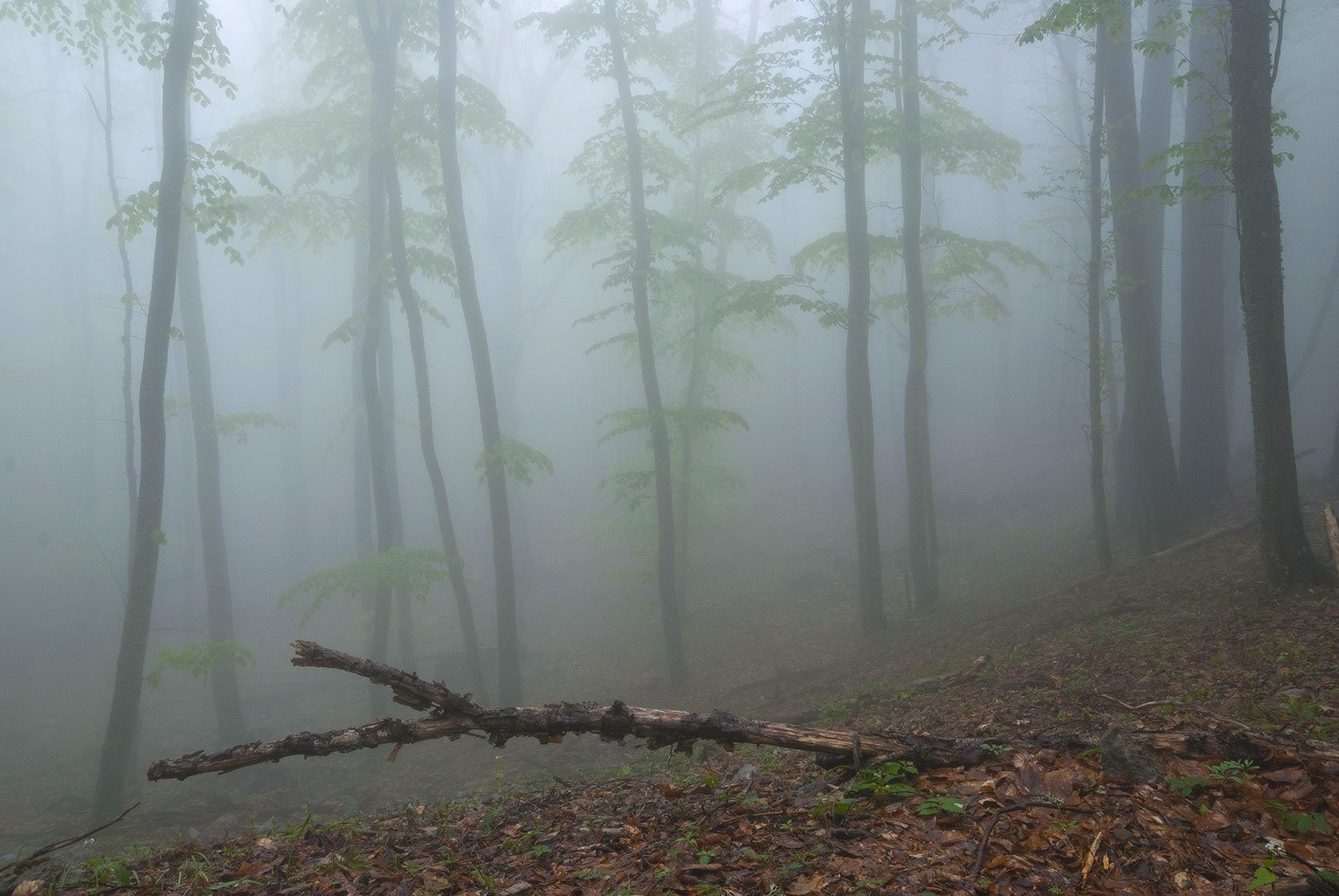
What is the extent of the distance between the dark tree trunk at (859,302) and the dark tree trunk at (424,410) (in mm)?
7010

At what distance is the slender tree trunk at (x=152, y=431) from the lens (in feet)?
31.6

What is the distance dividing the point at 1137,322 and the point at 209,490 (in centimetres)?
1671

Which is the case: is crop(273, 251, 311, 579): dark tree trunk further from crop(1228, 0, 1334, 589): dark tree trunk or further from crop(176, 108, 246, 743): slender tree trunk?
crop(1228, 0, 1334, 589): dark tree trunk

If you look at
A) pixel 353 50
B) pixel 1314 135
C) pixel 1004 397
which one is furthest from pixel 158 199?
pixel 1314 135

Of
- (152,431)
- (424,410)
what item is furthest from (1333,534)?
(152,431)

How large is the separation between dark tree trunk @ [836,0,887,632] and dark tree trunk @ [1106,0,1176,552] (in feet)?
12.6

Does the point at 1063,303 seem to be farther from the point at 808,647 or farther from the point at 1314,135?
the point at 808,647

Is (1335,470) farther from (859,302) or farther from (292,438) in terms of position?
(292,438)

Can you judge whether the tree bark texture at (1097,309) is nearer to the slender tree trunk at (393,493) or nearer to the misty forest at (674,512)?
the misty forest at (674,512)

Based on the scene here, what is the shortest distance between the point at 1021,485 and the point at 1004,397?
25.7 feet

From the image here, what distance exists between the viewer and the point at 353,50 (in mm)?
15141

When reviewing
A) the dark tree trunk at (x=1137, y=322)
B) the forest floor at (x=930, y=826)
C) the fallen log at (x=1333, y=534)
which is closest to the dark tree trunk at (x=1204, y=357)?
the dark tree trunk at (x=1137, y=322)

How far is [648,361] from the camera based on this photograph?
536 inches

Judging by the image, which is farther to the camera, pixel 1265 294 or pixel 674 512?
pixel 674 512
